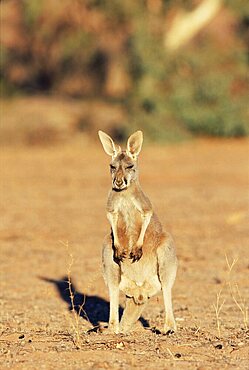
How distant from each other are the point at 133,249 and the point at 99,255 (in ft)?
14.6

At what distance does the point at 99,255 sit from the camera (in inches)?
402

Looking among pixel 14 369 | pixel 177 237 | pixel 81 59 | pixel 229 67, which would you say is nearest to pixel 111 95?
pixel 81 59

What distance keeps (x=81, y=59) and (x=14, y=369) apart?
21.9 metres

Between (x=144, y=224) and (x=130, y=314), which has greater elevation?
(x=144, y=224)

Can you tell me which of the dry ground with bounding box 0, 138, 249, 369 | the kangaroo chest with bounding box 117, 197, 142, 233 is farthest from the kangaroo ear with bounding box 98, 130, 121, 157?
the dry ground with bounding box 0, 138, 249, 369

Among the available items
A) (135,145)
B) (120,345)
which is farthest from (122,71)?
(120,345)

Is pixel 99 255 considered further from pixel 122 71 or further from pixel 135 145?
pixel 122 71

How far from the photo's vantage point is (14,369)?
496cm

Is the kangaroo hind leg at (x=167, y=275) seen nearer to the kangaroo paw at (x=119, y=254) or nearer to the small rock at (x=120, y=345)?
the kangaroo paw at (x=119, y=254)

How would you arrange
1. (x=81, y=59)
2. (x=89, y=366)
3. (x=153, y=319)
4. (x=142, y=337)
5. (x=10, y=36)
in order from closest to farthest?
1. (x=89, y=366)
2. (x=142, y=337)
3. (x=153, y=319)
4. (x=81, y=59)
5. (x=10, y=36)

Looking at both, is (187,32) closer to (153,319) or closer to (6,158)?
(6,158)

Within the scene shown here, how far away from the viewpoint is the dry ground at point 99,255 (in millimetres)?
5297

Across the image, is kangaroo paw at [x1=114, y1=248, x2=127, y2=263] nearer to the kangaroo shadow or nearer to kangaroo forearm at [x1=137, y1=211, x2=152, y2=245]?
kangaroo forearm at [x1=137, y1=211, x2=152, y2=245]

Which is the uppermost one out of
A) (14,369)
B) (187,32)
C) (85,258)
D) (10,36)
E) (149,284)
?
(10,36)
